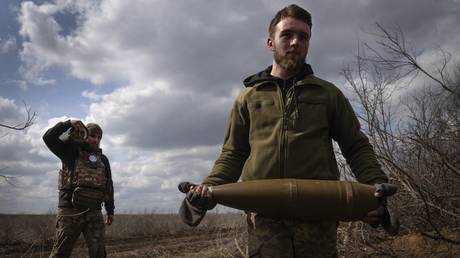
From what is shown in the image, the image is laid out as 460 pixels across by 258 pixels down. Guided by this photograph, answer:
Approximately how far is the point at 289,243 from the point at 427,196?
4278mm

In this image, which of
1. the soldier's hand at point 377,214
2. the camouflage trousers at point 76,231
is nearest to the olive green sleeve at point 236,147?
the soldier's hand at point 377,214

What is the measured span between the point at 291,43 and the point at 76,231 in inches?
165

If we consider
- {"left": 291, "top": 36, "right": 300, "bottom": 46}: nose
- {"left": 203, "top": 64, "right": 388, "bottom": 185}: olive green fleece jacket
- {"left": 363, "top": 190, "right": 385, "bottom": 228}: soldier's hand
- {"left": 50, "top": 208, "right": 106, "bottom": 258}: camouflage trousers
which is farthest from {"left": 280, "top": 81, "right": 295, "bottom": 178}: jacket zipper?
{"left": 50, "top": 208, "right": 106, "bottom": 258}: camouflage trousers

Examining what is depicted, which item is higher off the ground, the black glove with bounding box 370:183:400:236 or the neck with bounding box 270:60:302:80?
the neck with bounding box 270:60:302:80

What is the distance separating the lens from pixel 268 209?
8.25ft

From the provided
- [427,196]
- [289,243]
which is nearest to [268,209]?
[289,243]

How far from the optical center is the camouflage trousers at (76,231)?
5.72m

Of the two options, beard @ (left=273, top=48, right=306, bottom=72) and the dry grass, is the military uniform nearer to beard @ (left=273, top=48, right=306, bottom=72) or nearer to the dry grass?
beard @ (left=273, top=48, right=306, bottom=72)

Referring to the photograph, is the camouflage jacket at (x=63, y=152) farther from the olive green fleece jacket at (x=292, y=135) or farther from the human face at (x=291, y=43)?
the human face at (x=291, y=43)

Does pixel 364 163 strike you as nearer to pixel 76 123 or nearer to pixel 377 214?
pixel 377 214

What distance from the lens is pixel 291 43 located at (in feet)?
9.28

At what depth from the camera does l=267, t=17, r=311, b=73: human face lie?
2828 millimetres

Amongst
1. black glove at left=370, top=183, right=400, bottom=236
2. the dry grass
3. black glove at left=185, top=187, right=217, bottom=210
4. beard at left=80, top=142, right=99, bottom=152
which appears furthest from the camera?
the dry grass

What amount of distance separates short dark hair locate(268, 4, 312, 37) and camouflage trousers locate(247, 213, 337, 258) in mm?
1209
